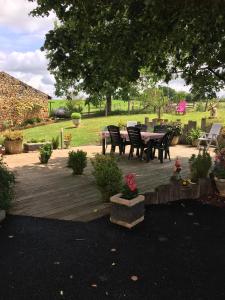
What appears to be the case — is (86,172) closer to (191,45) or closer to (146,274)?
(191,45)

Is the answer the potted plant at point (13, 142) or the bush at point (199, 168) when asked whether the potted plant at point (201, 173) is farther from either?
the potted plant at point (13, 142)

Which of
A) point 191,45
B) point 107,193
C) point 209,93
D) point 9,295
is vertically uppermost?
point 191,45

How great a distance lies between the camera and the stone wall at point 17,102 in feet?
92.1

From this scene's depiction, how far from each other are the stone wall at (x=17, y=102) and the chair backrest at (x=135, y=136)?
19.2m

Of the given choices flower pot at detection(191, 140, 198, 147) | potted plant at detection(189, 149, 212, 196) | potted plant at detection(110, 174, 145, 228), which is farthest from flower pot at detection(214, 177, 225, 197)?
flower pot at detection(191, 140, 198, 147)

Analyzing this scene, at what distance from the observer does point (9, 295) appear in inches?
127

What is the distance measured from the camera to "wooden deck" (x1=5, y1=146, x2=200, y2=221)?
18.5 ft

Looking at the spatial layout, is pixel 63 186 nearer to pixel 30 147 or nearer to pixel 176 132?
pixel 30 147

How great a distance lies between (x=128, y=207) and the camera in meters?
4.92

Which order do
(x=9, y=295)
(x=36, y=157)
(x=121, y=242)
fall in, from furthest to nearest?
1. (x=36, y=157)
2. (x=121, y=242)
3. (x=9, y=295)

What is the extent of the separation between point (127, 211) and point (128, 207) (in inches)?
2.8

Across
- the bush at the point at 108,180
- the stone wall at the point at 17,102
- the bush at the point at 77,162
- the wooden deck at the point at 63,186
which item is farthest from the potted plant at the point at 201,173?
the stone wall at the point at 17,102

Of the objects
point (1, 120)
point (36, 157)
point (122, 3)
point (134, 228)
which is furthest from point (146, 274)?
point (1, 120)

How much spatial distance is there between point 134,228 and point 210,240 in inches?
45.7
